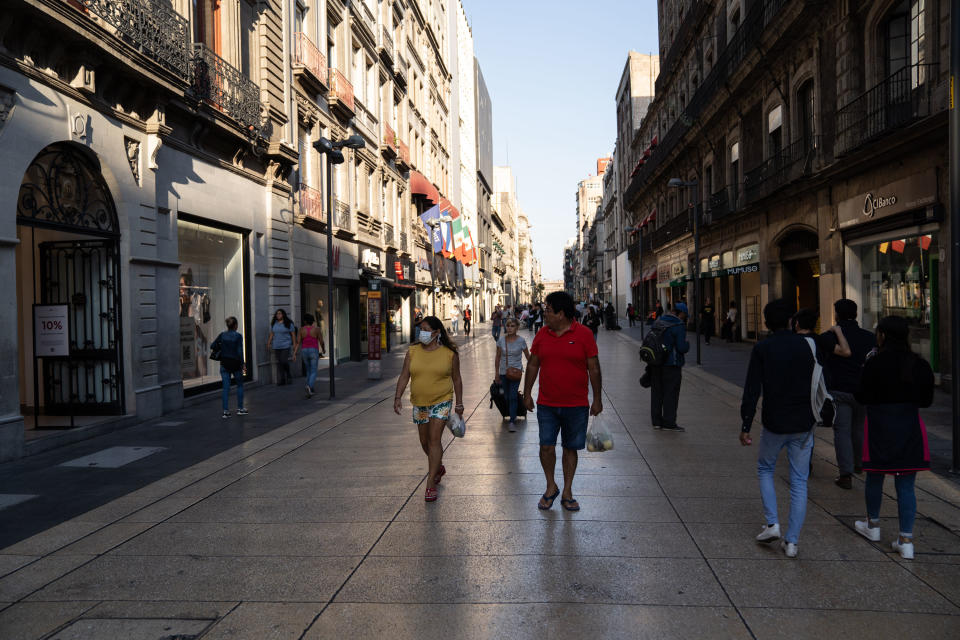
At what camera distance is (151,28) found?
1157 cm

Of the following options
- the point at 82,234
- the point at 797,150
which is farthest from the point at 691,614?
the point at 797,150

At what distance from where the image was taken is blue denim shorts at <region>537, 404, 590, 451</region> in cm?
584

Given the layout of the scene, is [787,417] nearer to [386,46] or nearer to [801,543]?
[801,543]

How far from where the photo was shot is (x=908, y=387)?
4.71 m

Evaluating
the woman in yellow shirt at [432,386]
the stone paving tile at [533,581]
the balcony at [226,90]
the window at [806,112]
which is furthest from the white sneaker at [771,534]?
the window at [806,112]

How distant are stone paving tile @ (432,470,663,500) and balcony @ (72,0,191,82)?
329 inches

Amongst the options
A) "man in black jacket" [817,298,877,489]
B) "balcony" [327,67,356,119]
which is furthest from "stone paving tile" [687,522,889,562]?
"balcony" [327,67,356,119]

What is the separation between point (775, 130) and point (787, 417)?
67.9ft

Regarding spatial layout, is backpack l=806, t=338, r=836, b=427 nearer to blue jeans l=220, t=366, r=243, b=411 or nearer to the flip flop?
the flip flop

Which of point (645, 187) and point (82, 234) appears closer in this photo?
point (82, 234)

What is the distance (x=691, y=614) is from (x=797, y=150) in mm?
19541

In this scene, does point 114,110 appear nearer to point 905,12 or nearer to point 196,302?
point 196,302

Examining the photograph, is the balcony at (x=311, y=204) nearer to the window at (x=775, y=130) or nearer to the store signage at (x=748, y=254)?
the window at (x=775, y=130)

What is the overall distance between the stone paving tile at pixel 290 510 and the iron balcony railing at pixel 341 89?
17.6m
